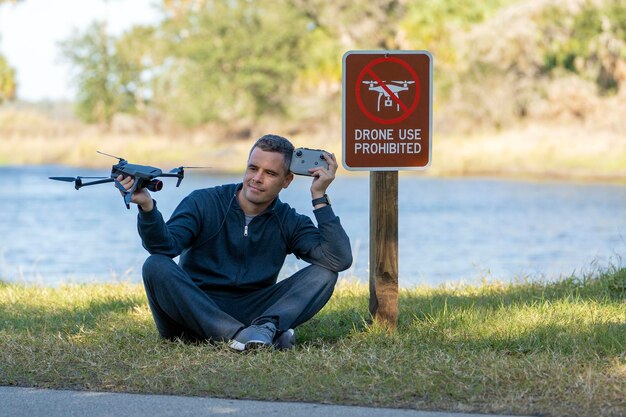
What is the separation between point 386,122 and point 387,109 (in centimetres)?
8

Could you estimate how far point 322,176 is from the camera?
634 cm

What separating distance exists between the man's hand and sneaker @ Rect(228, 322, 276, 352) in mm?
801

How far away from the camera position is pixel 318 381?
5551 millimetres

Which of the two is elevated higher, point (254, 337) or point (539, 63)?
point (539, 63)

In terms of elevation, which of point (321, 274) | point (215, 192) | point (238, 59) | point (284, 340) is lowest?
point (284, 340)

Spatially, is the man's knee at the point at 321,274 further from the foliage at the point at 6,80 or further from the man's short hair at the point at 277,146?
the foliage at the point at 6,80

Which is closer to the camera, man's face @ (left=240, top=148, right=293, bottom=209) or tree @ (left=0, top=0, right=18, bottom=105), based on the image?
man's face @ (left=240, top=148, right=293, bottom=209)

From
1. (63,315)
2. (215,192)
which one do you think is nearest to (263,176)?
(215,192)

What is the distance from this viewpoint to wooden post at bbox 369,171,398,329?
6711mm

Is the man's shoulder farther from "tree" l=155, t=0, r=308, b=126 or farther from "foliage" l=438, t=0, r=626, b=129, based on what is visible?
"tree" l=155, t=0, r=308, b=126

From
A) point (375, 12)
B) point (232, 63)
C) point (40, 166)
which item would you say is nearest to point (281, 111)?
point (232, 63)

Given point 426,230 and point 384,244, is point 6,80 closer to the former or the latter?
point 426,230

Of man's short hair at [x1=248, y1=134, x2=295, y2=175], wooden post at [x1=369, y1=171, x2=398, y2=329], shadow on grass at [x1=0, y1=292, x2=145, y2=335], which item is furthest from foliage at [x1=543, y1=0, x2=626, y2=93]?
man's short hair at [x1=248, y1=134, x2=295, y2=175]

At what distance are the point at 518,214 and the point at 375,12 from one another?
26624mm
